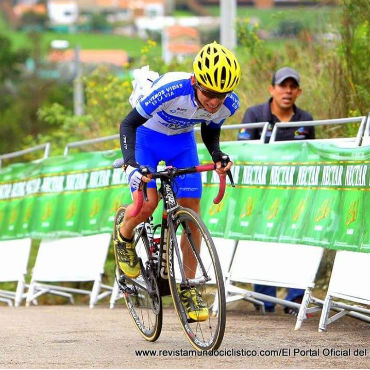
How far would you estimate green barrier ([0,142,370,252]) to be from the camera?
9.49 meters

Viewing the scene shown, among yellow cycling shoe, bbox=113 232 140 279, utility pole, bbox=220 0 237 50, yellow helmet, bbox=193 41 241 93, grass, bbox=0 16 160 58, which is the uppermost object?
grass, bbox=0 16 160 58

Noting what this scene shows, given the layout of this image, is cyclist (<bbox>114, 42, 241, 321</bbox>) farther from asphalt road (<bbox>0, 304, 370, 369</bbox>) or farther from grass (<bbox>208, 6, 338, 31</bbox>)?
grass (<bbox>208, 6, 338, 31</bbox>)

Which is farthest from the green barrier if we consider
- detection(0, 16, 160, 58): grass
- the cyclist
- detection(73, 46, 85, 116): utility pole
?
detection(0, 16, 160, 58): grass

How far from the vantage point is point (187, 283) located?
796cm

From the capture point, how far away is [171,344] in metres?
8.52

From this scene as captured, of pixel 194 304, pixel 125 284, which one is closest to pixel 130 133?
pixel 194 304

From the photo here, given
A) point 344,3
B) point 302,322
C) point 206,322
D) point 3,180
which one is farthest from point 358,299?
point 3,180

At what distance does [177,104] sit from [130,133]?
0.41 metres

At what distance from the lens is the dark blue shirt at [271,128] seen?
11.5 metres

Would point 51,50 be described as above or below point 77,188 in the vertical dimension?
above

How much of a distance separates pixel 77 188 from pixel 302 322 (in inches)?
176

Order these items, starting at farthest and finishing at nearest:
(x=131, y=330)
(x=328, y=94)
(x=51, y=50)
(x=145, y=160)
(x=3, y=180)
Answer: (x=51, y=50), (x=3, y=180), (x=328, y=94), (x=131, y=330), (x=145, y=160)

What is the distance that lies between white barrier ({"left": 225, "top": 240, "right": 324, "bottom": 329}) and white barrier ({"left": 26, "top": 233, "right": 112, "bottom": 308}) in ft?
7.71

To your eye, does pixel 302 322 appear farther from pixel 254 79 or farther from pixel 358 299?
pixel 254 79
